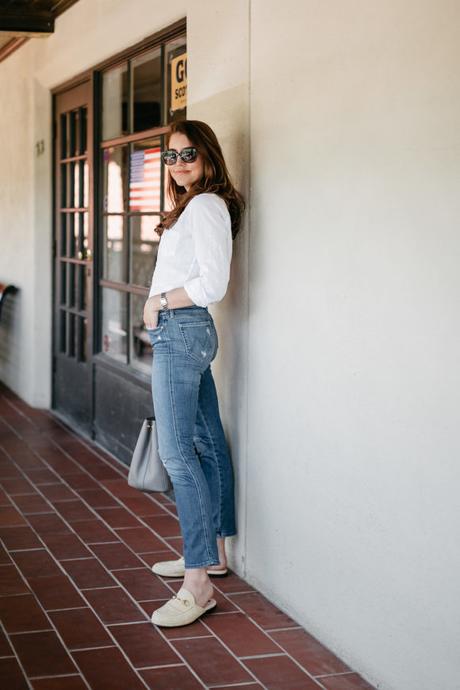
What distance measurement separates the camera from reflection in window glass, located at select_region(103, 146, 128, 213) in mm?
6297

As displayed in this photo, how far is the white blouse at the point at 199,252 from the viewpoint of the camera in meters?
3.64

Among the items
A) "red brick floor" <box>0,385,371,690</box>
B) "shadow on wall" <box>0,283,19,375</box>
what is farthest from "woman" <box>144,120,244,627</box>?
"shadow on wall" <box>0,283,19,375</box>

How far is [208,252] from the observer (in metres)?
3.64

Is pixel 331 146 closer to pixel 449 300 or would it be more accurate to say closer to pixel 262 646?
pixel 449 300

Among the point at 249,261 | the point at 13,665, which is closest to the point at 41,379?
the point at 249,261

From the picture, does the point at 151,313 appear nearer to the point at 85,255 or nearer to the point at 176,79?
the point at 176,79

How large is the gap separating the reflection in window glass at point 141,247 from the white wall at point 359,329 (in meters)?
2.25

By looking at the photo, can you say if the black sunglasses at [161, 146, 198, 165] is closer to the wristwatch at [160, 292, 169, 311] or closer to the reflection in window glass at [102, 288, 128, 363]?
the wristwatch at [160, 292, 169, 311]

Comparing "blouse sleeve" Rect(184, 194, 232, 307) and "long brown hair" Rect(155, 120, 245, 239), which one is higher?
"long brown hair" Rect(155, 120, 245, 239)

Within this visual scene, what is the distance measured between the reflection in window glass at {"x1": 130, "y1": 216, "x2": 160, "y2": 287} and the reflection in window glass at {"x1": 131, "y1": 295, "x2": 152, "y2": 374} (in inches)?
4.8

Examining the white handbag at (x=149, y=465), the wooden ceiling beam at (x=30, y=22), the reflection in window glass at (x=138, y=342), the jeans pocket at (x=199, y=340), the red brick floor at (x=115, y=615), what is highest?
the wooden ceiling beam at (x=30, y=22)

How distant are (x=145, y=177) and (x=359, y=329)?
295cm

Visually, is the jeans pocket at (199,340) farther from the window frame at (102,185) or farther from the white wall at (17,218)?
the white wall at (17,218)

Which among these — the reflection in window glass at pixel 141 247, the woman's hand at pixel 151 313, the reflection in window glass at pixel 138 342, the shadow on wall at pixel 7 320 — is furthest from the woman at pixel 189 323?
Answer: the shadow on wall at pixel 7 320
